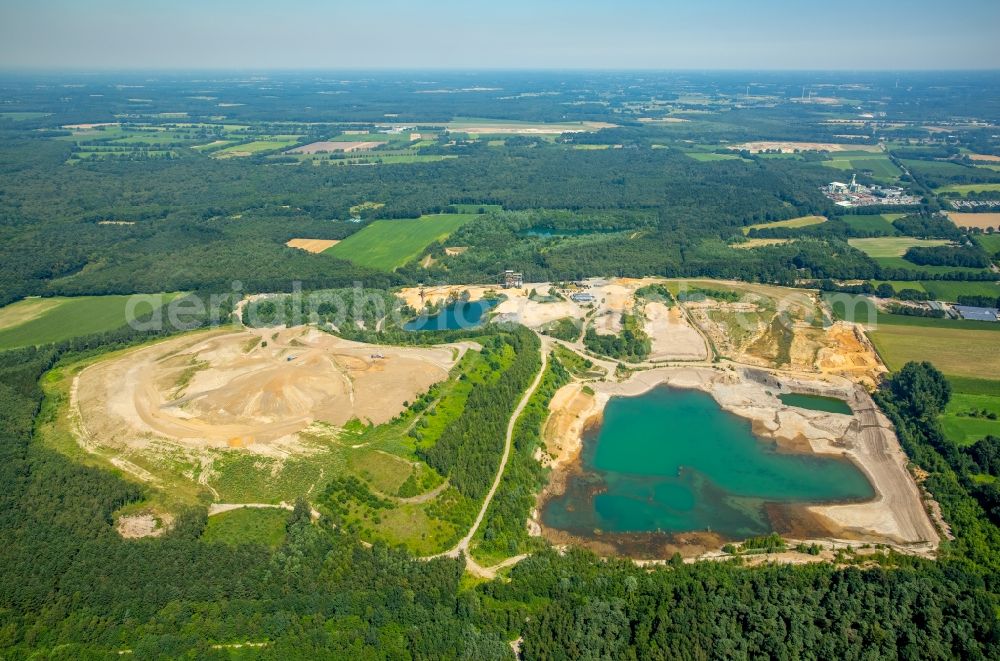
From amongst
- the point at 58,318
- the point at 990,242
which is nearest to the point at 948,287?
the point at 990,242

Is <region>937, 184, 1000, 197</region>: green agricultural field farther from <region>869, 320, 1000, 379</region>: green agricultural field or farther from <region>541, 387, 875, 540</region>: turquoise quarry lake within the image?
<region>541, 387, 875, 540</region>: turquoise quarry lake

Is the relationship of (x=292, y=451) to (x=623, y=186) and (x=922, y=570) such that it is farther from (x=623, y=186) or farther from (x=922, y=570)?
(x=623, y=186)

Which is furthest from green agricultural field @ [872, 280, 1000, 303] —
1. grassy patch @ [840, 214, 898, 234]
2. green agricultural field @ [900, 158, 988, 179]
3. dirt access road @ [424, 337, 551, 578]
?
green agricultural field @ [900, 158, 988, 179]

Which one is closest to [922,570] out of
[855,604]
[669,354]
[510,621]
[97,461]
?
[855,604]

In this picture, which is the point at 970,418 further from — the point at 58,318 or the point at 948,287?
the point at 58,318

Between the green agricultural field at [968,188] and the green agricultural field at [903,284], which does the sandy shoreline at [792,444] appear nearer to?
the green agricultural field at [903,284]

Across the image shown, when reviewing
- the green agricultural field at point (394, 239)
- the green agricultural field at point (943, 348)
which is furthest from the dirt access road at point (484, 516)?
the green agricultural field at point (394, 239)

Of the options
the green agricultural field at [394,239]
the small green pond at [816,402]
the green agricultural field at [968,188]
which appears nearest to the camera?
the small green pond at [816,402]
